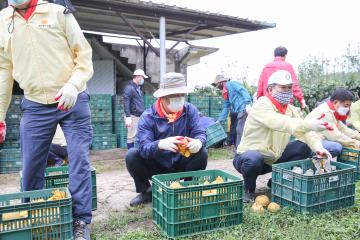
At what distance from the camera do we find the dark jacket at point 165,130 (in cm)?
331

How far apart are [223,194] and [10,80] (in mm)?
1916

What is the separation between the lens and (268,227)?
2955 mm

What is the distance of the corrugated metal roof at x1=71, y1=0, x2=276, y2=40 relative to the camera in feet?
22.9

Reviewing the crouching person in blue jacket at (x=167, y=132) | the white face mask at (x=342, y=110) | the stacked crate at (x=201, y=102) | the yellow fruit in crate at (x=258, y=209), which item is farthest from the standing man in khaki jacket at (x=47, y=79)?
the stacked crate at (x=201, y=102)

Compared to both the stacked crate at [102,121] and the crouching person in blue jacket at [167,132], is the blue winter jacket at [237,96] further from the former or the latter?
the crouching person in blue jacket at [167,132]

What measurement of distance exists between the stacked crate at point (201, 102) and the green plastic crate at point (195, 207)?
18.7 ft

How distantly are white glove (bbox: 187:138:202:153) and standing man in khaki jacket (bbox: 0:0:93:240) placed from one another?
0.87 meters

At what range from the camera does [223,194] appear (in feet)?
9.34

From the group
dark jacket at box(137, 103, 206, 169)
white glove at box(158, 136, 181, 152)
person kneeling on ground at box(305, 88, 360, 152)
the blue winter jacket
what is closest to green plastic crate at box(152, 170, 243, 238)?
white glove at box(158, 136, 181, 152)

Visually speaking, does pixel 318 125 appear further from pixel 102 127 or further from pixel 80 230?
pixel 102 127

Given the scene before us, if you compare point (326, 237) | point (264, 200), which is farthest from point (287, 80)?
point (326, 237)

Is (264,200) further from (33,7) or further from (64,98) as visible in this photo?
(33,7)

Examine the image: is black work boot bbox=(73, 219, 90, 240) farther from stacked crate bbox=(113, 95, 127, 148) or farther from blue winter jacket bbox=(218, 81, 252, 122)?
stacked crate bbox=(113, 95, 127, 148)

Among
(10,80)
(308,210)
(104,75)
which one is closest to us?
(10,80)
